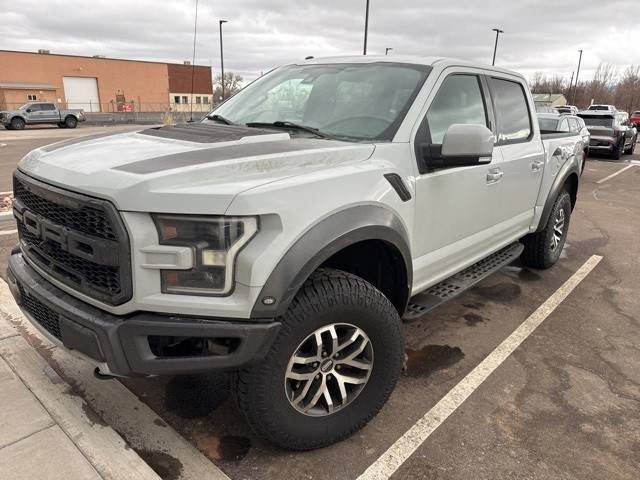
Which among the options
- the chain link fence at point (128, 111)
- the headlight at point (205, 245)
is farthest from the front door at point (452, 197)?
the chain link fence at point (128, 111)

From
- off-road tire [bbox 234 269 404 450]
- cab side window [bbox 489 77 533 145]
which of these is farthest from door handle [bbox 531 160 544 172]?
off-road tire [bbox 234 269 404 450]

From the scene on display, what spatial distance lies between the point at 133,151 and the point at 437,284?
2162 millimetres

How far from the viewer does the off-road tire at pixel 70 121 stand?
29397 mm

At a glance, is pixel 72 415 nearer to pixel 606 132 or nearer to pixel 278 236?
pixel 278 236

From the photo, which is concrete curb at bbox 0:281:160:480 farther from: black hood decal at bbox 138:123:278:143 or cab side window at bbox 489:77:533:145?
cab side window at bbox 489:77:533:145

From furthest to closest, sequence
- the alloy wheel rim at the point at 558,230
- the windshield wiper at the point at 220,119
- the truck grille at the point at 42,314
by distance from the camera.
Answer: the alloy wheel rim at the point at 558,230
the windshield wiper at the point at 220,119
the truck grille at the point at 42,314

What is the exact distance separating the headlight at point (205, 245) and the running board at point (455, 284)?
134 cm

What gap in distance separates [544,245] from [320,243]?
3646 mm

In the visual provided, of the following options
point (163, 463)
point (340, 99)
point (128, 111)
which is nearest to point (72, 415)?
point (163, 463)

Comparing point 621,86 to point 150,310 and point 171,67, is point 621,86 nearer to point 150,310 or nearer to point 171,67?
point 171,67

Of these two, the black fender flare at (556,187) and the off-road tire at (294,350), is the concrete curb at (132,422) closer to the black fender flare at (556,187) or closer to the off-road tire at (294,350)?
the off-road tire at (294,350)

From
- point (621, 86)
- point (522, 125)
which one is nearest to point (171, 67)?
point (522, 125)

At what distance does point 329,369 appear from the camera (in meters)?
2.39

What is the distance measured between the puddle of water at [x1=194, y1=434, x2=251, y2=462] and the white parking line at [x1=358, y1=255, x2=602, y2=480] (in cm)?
59
